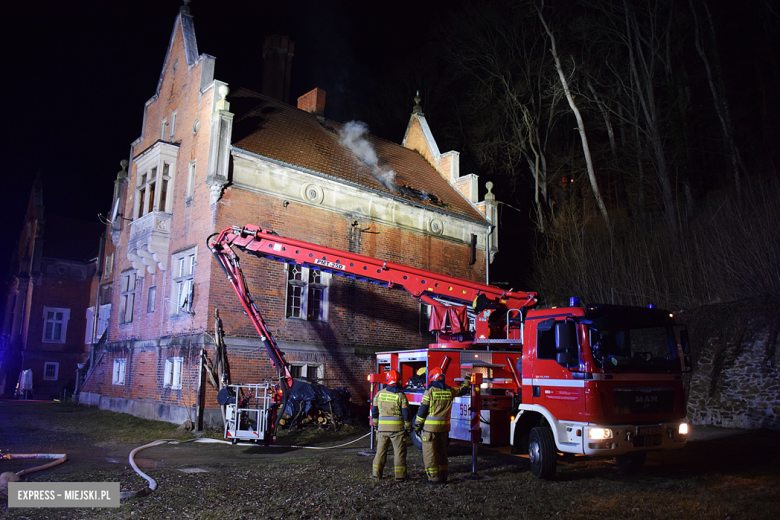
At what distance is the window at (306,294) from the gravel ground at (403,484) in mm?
4924

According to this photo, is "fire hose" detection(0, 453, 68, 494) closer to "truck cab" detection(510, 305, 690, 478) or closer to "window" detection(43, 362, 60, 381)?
Answer: "truck cab" detection(510, 305, 690, 478)

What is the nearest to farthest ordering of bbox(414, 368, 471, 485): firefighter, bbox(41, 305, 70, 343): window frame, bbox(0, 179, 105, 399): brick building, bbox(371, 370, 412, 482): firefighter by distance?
1. bbox(414, 368, 471, 485): firefighter
2. bbox(371, 370, 412, 482): firefighter
3. bbox(0, 179, 105, 399): brick building
4. bbox(41, 305, 70, 343): window frame

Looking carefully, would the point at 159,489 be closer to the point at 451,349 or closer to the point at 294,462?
the point at 294,462

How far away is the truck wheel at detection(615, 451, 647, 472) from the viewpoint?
30.5 ft

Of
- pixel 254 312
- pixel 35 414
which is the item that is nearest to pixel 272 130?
pixel 254 312

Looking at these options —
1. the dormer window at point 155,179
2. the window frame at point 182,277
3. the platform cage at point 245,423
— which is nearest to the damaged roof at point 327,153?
the dormer window at point 155,179

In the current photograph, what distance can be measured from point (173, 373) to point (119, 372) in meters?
4.72

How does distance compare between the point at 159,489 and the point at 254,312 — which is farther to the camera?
the point at 254,312

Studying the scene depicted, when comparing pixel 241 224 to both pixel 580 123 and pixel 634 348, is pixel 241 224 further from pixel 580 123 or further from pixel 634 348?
pixel 580 123

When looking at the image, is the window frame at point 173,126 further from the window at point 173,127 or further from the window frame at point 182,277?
the window frame at point 182,277

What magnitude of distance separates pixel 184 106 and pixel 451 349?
1265cm

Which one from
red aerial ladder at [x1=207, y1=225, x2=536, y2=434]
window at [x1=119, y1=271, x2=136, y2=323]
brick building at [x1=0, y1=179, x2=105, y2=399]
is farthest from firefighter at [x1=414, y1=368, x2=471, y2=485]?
brick building at [x1=0, y1=179, x2=105, y2=399]

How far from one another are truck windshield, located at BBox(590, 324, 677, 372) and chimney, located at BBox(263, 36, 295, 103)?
20.7 meters

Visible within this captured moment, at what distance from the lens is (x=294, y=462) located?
10156 mm
